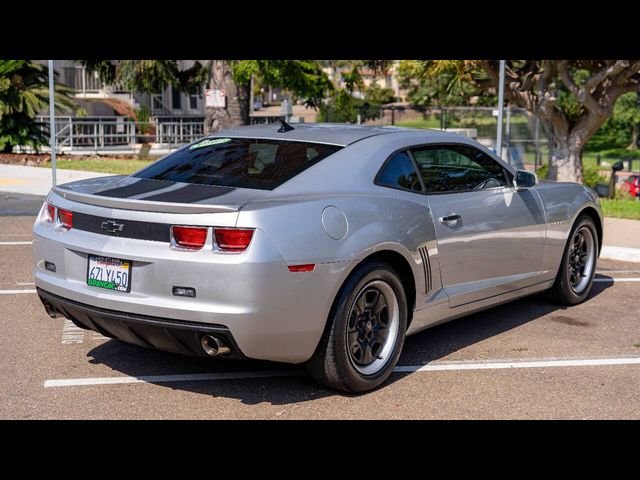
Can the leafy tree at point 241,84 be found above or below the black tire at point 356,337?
above

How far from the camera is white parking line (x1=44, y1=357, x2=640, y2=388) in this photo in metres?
5.34

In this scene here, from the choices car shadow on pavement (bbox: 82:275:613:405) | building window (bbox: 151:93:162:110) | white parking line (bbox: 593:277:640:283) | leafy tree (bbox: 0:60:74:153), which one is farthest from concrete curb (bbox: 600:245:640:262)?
building window (bbox: 151:93:162:110)

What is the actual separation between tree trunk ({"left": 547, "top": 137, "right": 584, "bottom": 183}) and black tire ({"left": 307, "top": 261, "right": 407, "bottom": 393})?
1586 cm

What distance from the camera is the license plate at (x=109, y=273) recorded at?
477 cm

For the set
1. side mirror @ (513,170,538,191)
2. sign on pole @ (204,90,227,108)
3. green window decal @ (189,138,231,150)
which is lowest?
side mirror @ (513,170,538,191)

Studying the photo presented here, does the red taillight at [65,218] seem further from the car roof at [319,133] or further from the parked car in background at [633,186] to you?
the parked car in background at [633,186]

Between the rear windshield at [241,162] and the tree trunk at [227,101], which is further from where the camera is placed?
the tree trunk at [227,101]

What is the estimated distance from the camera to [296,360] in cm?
488

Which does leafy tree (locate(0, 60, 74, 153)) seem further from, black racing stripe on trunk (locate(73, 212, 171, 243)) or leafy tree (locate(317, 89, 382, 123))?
black racing stripe on trunk (locate(73, 212, 171, 243))

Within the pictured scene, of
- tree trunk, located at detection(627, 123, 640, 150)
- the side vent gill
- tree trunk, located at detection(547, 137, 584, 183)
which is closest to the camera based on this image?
the side vent gill

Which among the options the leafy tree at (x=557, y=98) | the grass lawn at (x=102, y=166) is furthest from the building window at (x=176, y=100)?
the leafy tree at (x=557, y=98)

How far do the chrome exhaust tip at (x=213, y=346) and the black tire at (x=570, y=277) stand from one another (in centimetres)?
373

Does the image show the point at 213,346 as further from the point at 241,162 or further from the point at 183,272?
the point at 241,162
